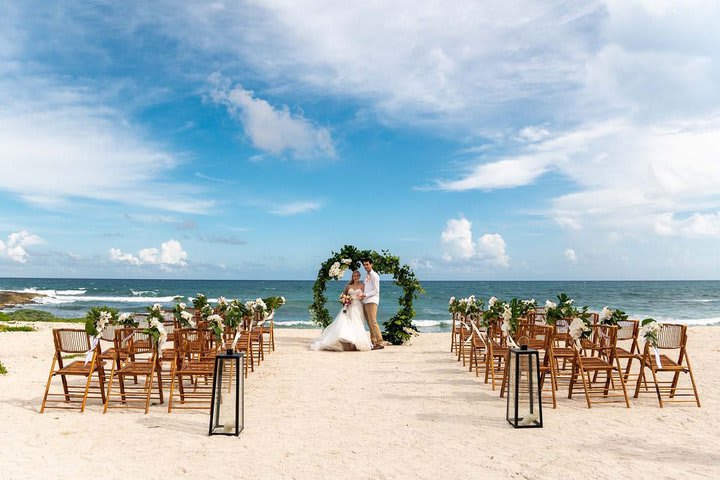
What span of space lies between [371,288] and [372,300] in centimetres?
29

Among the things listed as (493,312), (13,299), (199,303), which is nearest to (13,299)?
(13,299)

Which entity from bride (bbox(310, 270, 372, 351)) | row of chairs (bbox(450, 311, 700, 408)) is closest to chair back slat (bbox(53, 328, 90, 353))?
row of chairs (bbox(450, 311, 700, 408))

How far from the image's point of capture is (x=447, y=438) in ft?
18.9

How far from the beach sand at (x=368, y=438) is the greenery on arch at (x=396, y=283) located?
205 inches

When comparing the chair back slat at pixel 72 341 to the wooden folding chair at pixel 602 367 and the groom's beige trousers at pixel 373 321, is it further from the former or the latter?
the groom's beige trousers at pixel 373 321

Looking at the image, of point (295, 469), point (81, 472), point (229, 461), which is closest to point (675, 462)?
point (295, 469)

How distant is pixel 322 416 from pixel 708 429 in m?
4.35

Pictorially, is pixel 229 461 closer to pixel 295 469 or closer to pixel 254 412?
pixel 295 469

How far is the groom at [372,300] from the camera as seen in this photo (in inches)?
507

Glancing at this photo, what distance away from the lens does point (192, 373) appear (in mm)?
6918

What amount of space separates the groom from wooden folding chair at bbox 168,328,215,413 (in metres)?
4.94

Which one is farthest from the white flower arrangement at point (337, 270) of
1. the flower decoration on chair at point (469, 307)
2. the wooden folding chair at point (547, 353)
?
the wooden folding chair at point (547, 353)

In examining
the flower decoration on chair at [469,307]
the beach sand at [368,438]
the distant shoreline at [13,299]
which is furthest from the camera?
the distant shoreline at [13,299]

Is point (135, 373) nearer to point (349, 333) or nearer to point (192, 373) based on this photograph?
point (192, 373)
